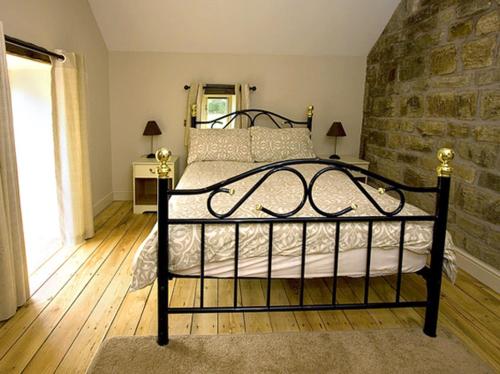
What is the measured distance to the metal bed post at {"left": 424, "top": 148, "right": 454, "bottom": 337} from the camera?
1.85 metres

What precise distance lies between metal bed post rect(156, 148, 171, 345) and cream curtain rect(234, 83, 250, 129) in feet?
8.38

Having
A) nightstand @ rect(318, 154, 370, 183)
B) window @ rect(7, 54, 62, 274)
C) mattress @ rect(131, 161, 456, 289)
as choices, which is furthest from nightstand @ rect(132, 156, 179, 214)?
mattress @ rect(131, 161, 456, 289)

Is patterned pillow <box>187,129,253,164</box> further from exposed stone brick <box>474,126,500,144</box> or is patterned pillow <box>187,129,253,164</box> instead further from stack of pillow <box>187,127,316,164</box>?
exposed stone brick <box>474,126,500,144</box>

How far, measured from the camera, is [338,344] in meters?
1.90

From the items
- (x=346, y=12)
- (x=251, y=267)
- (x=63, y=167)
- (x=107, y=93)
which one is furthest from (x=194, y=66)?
(x=251, y=267)

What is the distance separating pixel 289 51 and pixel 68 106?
2.40 meters

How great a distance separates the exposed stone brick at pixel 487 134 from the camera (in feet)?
8.28

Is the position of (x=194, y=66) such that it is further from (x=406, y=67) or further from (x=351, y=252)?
(x=351, y=252)

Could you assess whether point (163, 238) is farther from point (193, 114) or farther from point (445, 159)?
point (193, 114)

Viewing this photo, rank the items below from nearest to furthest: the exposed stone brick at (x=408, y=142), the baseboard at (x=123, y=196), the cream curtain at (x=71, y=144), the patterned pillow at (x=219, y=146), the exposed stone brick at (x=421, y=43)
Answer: the cream curtain at (x=71, y=144)
the exposed stone brick at (x=421, y=43)
the exposed stone brick at (x=408, y=142)
the patterned pillow at (x=219, y=146)
the baseboard at (x=123, y=196)

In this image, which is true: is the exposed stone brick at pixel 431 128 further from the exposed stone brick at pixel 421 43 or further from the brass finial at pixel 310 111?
the brass finial at pixel 310 111

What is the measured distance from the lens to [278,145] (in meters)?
3.72

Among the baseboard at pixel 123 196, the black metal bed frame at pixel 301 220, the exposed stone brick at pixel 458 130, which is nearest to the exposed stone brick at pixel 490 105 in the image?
the exposed stone brick at pixel 458 130

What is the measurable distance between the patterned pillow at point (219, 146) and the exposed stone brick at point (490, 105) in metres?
1.91
